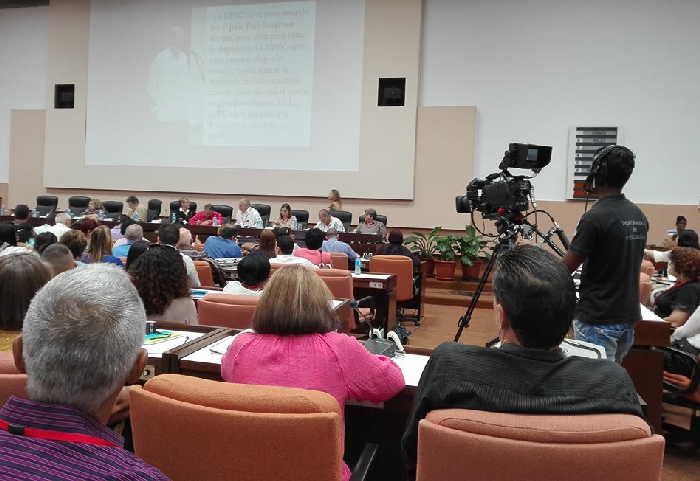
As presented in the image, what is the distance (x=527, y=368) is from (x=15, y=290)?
5.25 ft

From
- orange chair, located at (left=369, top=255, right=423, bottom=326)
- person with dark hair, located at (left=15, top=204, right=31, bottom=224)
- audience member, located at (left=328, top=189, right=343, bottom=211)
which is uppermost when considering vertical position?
audience member, located at (left=328, top=189, right=343, bottom=211)

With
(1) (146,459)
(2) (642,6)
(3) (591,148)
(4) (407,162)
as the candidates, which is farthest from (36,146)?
(1) (146,459)

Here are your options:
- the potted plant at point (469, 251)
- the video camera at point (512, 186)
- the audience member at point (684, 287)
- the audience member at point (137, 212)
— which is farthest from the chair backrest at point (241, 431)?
the audience member at point (137, 212)

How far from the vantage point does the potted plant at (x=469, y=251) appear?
8445 mm

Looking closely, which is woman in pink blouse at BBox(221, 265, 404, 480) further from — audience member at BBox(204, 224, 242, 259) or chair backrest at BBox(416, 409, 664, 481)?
audience member at BBox(204, 224, 242, 259)

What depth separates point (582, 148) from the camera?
9305mm

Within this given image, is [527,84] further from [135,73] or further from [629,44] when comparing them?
[135,73]

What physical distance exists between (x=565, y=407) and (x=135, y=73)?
1157cm

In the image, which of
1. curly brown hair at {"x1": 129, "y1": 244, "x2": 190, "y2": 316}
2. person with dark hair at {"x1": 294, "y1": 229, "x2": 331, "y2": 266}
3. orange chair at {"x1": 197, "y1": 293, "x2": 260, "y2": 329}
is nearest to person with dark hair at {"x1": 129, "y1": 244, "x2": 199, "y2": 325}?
curly brown hair at {"x1": 129, "y1": 244, "x2": 190, "y2": 316}

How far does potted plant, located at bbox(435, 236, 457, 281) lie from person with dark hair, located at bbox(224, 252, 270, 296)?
551 centimetres

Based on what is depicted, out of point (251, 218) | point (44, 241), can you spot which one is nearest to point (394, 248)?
point (251, 218)

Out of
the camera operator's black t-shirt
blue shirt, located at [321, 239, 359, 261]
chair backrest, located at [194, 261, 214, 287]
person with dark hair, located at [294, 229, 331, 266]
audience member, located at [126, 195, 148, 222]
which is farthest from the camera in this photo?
audience member, located at [126, 195, 148, 222]

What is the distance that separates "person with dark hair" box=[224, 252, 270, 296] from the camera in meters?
3.28

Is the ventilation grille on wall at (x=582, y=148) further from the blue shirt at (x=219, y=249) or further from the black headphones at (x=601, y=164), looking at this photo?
the black headphones at (x=601, y=164)
